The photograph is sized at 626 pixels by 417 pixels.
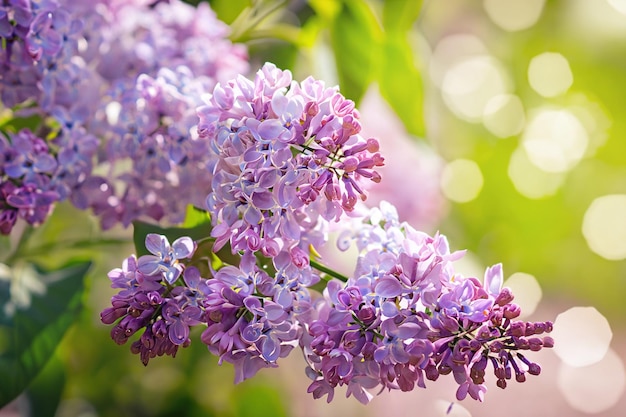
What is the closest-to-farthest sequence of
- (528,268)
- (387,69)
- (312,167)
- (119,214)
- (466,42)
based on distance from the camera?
(312,167) < (119,214) < (387,69) < (528,268) < (466,42)

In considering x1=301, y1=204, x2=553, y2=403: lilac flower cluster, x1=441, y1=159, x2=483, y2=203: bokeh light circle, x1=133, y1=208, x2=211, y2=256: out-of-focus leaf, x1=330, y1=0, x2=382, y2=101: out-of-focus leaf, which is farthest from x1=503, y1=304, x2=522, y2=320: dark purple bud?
x1=441, y1=159, x2=483, y2=203: bokeh light circle

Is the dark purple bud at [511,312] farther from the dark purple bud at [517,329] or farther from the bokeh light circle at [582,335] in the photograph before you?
the bokeh light circle at [582,335]

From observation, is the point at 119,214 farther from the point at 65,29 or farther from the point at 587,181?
the point at 587,181

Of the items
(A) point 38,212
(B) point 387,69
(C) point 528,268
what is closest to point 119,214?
(A) point 38,212

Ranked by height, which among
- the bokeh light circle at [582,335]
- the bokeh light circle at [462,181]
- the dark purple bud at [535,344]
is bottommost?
the bokeh light circle at [582,335]

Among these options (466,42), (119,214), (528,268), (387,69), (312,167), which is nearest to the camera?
(312,167)

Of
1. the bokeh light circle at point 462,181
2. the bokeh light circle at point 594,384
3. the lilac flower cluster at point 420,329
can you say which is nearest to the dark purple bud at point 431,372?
the lilac flower cluster at point 420,329

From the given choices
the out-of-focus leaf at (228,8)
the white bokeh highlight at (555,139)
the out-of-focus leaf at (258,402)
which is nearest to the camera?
the out-of-focus leaf at (228,8)
